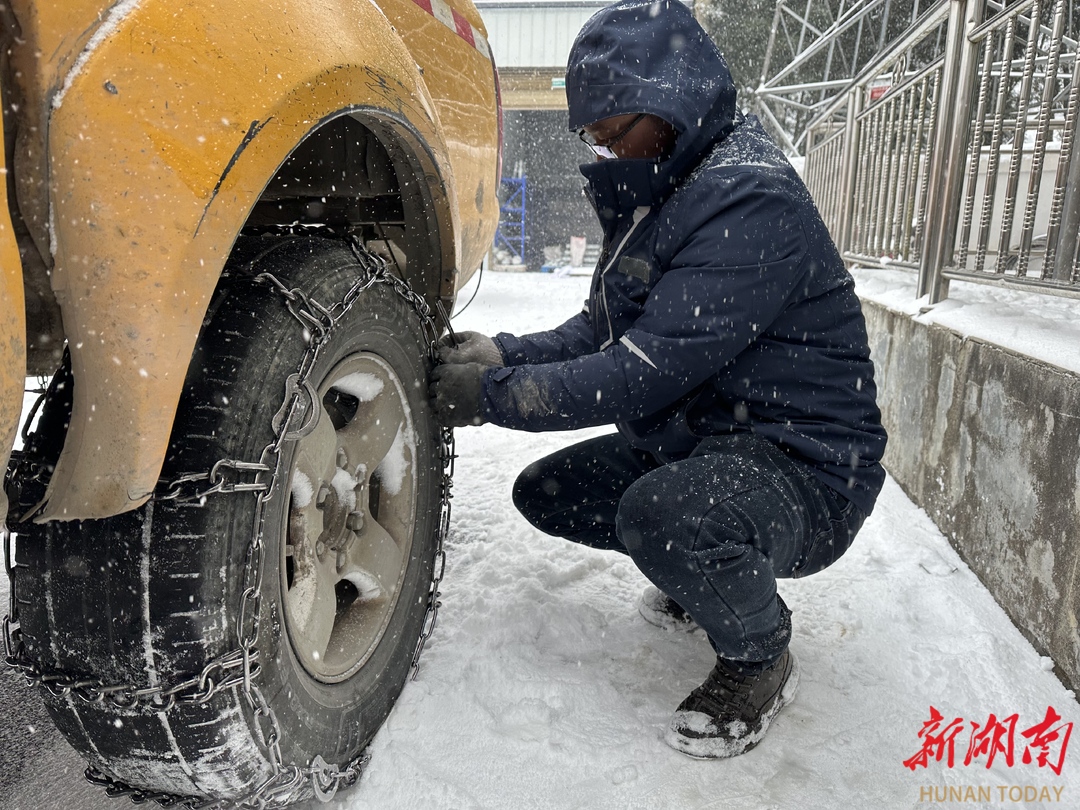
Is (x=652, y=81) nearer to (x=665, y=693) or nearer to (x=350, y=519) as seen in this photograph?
(x=350, y=519)

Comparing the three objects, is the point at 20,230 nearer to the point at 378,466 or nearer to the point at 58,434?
the point at 58,434

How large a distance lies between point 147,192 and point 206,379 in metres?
0.31

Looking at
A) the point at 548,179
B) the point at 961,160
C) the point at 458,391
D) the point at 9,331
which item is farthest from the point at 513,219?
the point at 9,331

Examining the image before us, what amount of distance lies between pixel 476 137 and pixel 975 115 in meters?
2.12

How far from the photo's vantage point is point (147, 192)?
0.82m

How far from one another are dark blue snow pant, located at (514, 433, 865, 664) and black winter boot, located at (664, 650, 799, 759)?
5 centimetres

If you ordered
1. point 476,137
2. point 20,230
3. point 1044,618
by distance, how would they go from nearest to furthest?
point 20,230 < point 1044,618 < point 476,137

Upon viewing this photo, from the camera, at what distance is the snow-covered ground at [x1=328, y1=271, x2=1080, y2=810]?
151cm

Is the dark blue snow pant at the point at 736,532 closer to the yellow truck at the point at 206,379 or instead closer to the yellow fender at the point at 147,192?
the yellow truck at the point at 206,379

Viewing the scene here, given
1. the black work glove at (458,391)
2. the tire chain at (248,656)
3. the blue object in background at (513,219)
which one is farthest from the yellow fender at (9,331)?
the blue object in background at (513,219)

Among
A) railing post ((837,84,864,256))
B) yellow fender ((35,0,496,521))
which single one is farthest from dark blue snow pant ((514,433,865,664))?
railing post ((837,84,864,256))

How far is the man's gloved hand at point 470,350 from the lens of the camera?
1.84 meters

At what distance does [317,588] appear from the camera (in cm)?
144

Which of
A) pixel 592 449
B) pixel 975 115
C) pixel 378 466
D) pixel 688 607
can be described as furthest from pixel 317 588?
pixel 975 115
